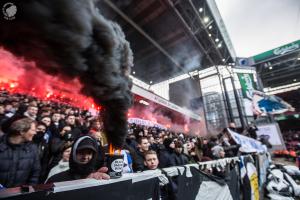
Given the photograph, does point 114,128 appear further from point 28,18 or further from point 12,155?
point 28,18

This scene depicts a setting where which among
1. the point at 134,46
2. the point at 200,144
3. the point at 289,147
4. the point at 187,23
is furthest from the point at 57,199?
the point at 289,147

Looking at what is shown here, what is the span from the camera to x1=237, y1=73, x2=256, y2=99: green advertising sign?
13.8 m

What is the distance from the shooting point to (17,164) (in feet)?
6.24

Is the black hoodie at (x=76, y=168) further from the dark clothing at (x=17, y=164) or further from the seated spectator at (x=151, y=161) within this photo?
the seated spectator at (x=151, y=161)

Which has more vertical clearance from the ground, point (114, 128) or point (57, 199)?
point (114, 128)

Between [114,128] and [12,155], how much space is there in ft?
3.74

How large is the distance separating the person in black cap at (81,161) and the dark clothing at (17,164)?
50cm

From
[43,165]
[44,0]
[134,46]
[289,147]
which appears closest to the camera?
[44,0]

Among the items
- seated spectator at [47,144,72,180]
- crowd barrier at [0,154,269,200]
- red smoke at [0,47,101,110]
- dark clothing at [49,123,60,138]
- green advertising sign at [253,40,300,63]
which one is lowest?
crowd barrier at [0,154,269,200]

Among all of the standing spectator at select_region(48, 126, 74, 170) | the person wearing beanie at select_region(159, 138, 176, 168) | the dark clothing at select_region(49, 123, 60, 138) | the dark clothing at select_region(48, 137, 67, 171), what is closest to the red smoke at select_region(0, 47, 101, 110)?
the dark clothing at select_region(49, 123, 60, 138)

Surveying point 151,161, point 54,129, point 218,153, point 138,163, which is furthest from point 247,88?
point 54,129

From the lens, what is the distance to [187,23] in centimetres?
996

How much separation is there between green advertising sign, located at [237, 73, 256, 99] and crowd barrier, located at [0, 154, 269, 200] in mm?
12334

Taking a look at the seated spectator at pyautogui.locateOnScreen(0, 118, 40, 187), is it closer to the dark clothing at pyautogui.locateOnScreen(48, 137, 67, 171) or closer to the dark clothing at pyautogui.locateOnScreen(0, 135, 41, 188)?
the dark clothing at pyautogui.locateOnScreen(0, 135, 41, 188)
